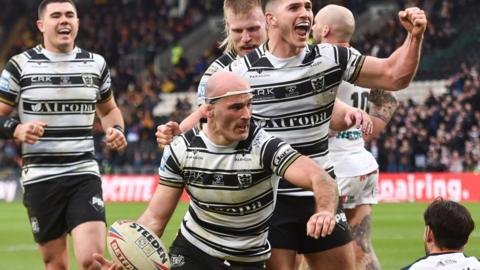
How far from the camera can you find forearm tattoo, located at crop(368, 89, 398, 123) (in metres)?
9.54

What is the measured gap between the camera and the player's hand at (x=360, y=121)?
738 cm

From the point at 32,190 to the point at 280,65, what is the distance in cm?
295

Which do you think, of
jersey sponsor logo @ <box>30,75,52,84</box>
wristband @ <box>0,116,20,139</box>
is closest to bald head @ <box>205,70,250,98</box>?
wristband @ <box>0,116,20,139</box>

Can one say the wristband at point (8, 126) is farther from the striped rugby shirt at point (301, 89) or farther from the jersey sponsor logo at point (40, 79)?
the striped rugby shirt at point (301, 89)

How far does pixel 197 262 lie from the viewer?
7.05m

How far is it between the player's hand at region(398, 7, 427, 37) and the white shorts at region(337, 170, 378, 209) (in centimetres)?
280

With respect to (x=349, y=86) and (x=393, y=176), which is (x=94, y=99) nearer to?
(x=349, y=86)

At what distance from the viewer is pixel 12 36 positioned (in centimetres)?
4525

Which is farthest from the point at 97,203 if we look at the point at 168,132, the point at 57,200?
the point at 168,132

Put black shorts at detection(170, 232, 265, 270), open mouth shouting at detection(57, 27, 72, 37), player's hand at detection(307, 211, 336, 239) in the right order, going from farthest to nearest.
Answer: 1. open mouth shouting at detection(57, 27, 72, 37)
2. black shorts at detection(170, 232, 265, 270)
3. player's hand at detection(307, 211, 336, 239)

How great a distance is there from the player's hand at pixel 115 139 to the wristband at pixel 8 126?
747 mm

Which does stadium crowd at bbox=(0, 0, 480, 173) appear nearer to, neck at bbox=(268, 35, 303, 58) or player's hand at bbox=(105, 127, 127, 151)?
player's hand at bbox=(105, 127, 127, 151)

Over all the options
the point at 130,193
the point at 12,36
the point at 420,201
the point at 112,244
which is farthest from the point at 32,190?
the point at 12,36

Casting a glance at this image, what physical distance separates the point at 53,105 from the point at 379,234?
10.0 meters
